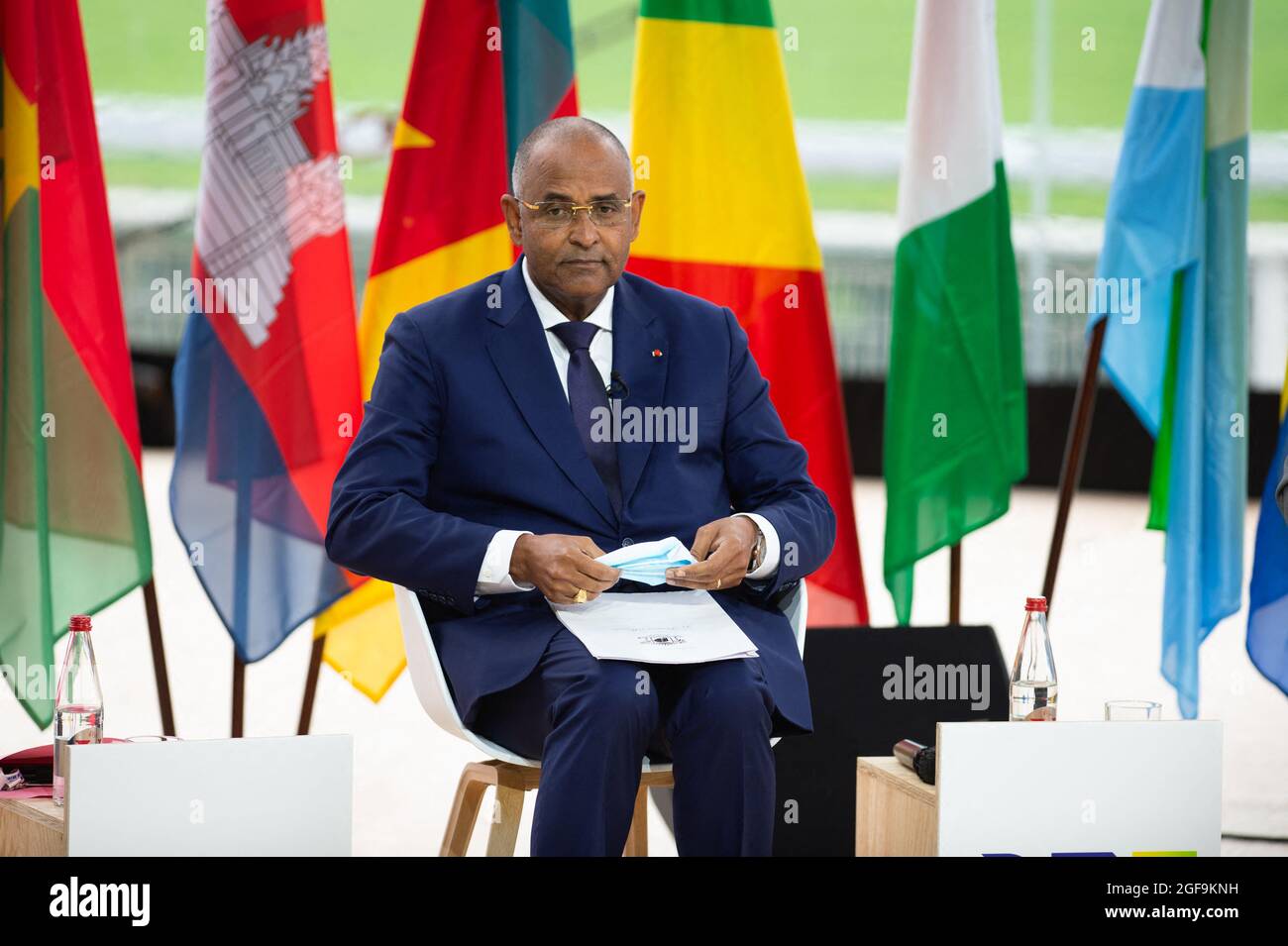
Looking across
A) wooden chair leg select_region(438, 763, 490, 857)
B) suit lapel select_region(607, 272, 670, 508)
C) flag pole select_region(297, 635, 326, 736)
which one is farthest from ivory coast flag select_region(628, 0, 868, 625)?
wooden chair leg select_region(438, 763, 490, 857)

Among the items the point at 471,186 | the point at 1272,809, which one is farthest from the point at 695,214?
the point at 1272,809

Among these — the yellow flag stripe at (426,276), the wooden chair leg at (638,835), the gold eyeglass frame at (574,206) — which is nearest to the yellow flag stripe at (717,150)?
the yellow flag stripe at (426,276)

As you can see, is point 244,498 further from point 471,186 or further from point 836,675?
point 836,675

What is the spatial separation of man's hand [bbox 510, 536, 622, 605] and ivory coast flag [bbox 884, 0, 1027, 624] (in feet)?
4.31

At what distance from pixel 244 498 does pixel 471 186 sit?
2.76 feet

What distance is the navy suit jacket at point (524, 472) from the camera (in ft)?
8.28

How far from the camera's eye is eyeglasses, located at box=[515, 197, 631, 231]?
2.68 metres

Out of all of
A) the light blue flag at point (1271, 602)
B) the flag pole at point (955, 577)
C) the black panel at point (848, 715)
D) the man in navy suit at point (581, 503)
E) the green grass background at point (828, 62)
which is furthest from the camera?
the green grass background at point (828, 62)

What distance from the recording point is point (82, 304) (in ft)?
10.8

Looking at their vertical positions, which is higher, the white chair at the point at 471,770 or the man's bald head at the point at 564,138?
the man's bald head at the point at 564,138

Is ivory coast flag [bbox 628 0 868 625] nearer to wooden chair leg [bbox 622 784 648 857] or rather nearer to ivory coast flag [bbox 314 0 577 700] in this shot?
ivory coast flag [bbox 314 0 577 700]

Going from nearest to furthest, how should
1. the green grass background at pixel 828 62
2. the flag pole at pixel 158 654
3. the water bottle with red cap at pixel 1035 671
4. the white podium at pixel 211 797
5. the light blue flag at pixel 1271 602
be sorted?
the white podium at pixel 211 797 < the water bottle with red cap at pixel 1035 671 < the flag pole at pixel 158 654 < the light blue flag at pixel 1271 602 < the green grass background at pixel 828 62

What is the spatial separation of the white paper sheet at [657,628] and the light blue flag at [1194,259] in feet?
4.78

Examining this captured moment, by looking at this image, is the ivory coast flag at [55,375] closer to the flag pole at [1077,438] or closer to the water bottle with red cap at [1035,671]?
the water bottle with red cap at [1035,671]
